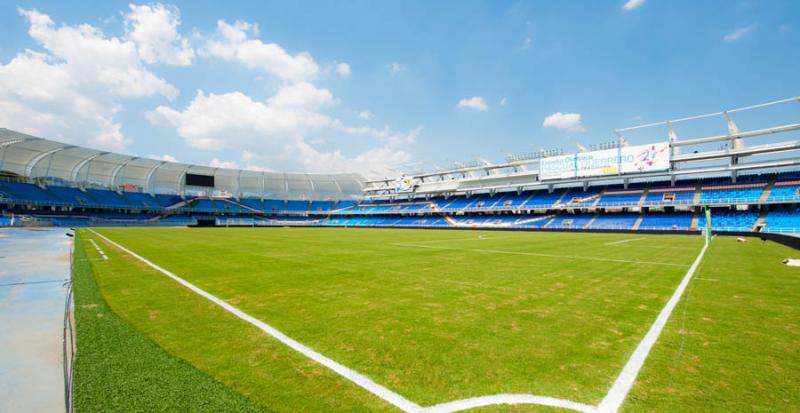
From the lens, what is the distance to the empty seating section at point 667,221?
3366 cm

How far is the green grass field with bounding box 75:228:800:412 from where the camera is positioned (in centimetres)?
271

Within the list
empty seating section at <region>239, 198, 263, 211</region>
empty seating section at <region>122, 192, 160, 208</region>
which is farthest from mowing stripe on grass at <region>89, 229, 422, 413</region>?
empty seating section at <region>239, 198, 263, 211</region>

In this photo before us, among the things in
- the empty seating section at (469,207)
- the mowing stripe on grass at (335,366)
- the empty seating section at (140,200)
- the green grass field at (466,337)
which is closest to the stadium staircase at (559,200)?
the empty seating section at (469,207)

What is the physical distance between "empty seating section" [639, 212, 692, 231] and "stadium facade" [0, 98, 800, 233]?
9cm

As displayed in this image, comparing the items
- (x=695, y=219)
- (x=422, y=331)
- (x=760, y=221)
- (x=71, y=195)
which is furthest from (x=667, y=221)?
(x=71, y=195)

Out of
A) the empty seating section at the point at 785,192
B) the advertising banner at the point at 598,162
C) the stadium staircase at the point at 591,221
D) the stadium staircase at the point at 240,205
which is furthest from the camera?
the stadium staircase at the point at 240,205

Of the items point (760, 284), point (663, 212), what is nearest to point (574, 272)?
point (760, 284)

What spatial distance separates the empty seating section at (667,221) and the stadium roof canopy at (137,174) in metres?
64.2

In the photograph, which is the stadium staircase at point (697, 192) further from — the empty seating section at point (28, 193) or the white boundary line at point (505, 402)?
the empty seating section at point (28, 193)

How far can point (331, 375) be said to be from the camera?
3010mm

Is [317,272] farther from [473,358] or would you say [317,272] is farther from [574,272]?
[574,272]

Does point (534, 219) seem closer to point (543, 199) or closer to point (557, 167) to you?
point (543, 199)

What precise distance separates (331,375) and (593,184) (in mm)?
54578

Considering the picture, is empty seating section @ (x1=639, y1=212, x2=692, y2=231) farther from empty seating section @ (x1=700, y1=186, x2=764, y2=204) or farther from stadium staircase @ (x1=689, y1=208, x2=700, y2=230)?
empty seating section @ (x1=700, y1=186, x2=764, y2=204)
